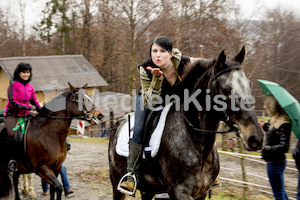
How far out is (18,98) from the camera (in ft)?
18.9

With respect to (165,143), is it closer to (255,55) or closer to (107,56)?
(255,55)

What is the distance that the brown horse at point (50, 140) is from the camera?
17.7 feet

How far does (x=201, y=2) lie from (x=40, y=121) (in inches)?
395

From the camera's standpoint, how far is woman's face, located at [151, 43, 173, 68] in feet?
10.1

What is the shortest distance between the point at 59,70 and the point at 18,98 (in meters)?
23.9

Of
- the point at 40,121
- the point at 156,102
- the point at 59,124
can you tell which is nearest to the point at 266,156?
the point at 156,102

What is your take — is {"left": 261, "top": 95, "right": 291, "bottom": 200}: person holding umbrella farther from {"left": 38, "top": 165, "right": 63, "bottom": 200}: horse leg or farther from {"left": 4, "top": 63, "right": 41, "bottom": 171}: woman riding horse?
{"left": 4, "top": 63, "right": 41, "bottom": 171}: woman riding horse

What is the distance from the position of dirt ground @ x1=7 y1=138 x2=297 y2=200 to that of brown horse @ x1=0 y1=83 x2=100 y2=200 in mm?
1095

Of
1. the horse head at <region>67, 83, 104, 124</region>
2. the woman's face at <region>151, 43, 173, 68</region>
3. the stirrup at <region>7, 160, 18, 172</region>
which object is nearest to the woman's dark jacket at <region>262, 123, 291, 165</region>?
the woman's face at <region>151, 43, 173, 68</region>

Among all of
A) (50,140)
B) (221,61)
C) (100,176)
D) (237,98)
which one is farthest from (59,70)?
(237,98)

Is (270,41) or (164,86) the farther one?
(270,41)

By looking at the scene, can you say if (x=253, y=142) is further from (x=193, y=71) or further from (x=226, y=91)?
(x=193, y=71)

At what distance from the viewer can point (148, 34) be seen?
13695 mm

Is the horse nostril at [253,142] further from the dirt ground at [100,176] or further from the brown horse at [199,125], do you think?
the dirt ground at [100,176]
